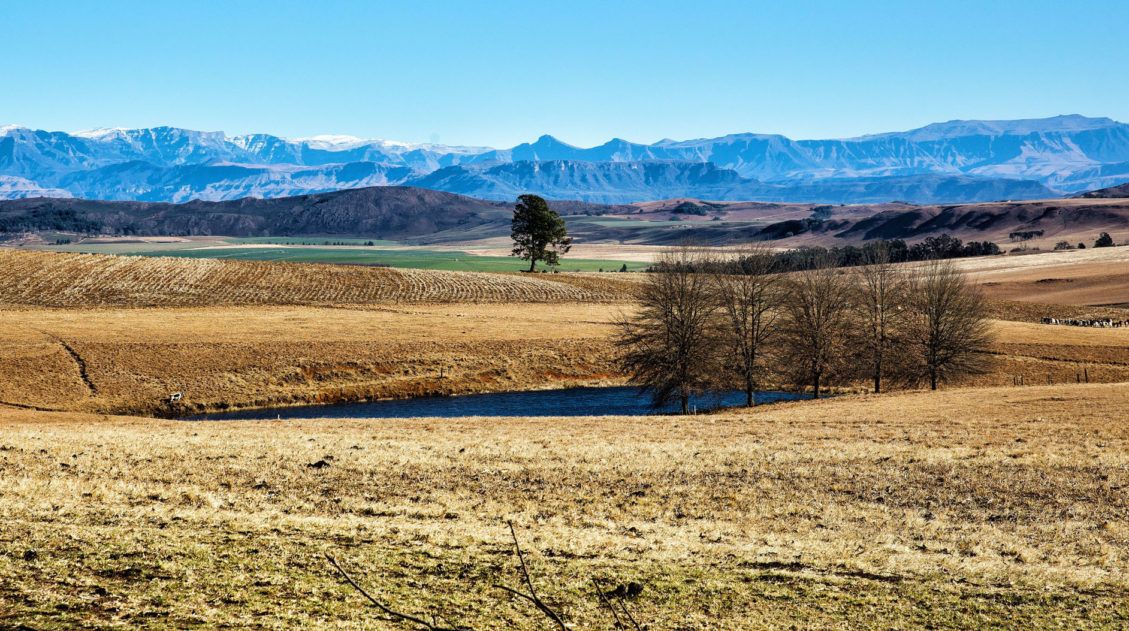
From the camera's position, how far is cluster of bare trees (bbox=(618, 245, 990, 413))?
53.2 metres

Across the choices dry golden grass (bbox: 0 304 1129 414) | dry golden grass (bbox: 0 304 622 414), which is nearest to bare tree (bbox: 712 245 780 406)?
dry golden grass (bbox: 0 304 1129 414)

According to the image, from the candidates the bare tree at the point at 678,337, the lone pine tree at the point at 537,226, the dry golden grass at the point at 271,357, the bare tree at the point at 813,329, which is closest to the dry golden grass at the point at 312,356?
the dry golden grass at the point at 271,357

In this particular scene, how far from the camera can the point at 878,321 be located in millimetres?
65188

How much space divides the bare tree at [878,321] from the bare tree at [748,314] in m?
9.59

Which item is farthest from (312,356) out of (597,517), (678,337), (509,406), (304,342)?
(597,517)

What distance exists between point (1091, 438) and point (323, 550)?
85.5 feet

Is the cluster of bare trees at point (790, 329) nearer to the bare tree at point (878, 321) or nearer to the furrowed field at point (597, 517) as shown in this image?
the bare tree at point (878, 321)

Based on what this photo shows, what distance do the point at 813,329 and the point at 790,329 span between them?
73.1 inches

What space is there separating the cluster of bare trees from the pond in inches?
86.5

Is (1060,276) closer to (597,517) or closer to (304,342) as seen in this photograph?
(304,342)

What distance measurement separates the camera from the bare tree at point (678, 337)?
52250mm

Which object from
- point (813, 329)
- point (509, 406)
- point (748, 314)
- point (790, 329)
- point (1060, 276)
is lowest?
point (509, 406)

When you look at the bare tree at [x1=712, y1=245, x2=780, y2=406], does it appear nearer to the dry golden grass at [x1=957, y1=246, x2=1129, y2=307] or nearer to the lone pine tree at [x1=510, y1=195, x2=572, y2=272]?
the dry golden grass at [x1=957, y1=246, x2=1129, y2=307]

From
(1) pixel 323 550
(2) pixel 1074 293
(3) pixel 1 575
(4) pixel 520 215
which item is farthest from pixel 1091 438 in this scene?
(4) pixel 520 215
